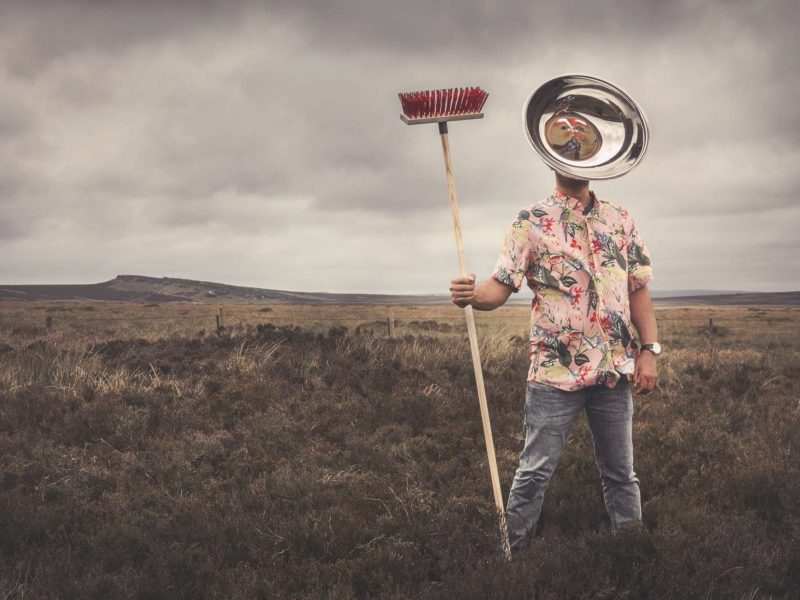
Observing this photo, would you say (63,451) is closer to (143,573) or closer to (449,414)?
(143,573)

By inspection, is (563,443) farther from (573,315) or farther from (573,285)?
(573,285)

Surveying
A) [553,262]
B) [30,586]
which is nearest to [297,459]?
[30,586]

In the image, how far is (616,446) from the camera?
323 centimetres

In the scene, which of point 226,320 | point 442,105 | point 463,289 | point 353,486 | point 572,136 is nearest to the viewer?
point 463,289

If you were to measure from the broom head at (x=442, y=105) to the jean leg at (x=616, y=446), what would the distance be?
5.54 ft

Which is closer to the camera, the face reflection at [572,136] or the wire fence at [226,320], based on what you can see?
the face reflection at [572,136]

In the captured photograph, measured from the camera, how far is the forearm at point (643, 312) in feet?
10.8

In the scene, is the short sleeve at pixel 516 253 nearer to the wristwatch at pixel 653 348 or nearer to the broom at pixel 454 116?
the broom at pixel 454 116

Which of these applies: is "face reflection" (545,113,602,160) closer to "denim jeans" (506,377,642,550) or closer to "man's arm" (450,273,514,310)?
"man's arm" (450,273,514,310)

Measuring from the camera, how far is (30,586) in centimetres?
337

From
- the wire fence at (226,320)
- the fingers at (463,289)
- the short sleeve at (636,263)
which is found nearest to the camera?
the fingers at (463,289)

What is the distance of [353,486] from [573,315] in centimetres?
291

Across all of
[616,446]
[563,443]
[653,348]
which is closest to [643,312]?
[653,348]

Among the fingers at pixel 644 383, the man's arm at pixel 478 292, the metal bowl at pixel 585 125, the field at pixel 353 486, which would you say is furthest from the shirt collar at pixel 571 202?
the field at pixel 353 486
